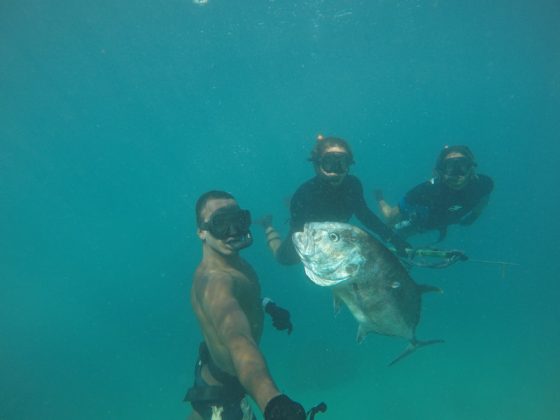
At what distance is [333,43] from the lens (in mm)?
39938

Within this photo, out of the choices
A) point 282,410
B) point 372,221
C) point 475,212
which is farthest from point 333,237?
point 475,212

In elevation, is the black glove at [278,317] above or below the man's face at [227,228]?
below

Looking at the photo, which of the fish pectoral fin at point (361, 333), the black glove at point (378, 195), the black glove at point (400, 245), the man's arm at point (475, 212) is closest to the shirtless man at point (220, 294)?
the fish pectoral fin at point (361, 333)

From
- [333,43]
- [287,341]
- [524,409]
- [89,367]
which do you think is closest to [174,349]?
[287,341]

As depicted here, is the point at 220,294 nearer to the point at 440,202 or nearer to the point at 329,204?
the point at 329,204

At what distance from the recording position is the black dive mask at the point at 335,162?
21.7ft

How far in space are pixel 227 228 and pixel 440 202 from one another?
21.0ft

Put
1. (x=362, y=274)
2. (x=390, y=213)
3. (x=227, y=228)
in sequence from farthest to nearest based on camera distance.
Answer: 1. (x=390, y=213)
2. (x=227, y=228)
3. (x=362, y=274)

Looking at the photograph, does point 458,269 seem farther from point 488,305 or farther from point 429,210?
point 429,210

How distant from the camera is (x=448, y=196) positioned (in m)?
8.01

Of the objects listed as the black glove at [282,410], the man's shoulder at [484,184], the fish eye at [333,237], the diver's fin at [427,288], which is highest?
the man's shoulder at [484,184]

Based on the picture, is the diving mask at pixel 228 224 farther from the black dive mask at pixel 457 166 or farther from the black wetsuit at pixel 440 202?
the black wetsuit at pixel 440 202

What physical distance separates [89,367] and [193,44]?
97.9ft

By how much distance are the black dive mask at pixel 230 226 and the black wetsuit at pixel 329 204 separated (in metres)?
3.56
